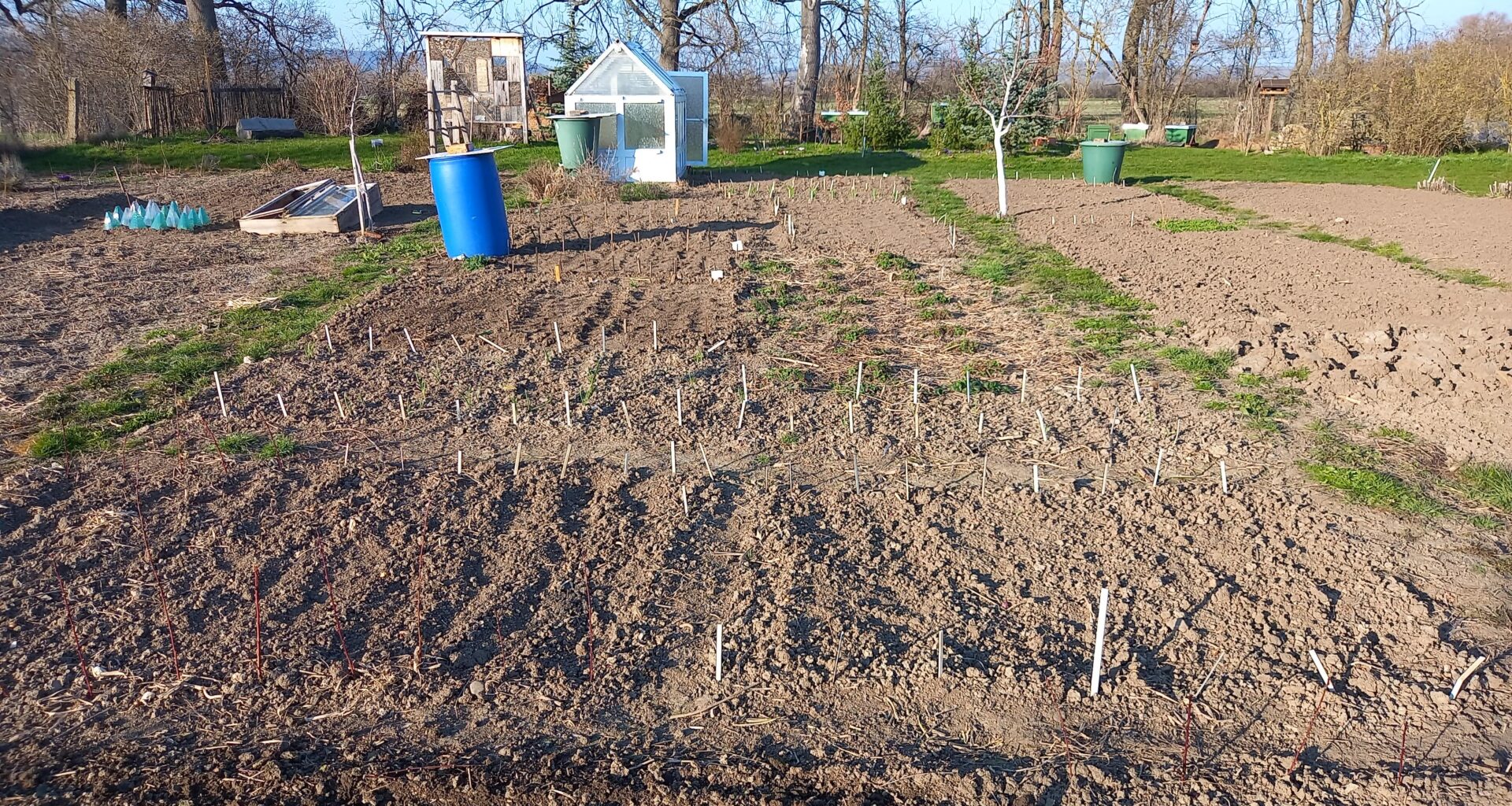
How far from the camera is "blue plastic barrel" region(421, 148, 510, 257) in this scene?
30.4ft

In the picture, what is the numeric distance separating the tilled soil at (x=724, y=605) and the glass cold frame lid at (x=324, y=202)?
267 inches

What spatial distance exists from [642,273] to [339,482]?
5.19 m

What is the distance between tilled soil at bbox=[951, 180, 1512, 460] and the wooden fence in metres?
19.2

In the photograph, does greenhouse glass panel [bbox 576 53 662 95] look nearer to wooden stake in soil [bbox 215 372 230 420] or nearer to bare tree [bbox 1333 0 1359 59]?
wooden stake in soil [bbox 215 372 230 420]

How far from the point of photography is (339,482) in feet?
15.0

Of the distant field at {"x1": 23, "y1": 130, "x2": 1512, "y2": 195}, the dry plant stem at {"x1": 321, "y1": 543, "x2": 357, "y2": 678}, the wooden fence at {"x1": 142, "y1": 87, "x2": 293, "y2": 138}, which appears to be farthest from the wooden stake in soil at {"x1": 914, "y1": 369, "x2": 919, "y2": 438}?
the wooden fence at {"x1": 142, "y1": 87, "x2": 293, "y2": 138}

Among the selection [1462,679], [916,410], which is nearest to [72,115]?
[916,410]

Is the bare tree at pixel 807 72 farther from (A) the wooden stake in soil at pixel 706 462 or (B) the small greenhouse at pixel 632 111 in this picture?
(A) the wooden stake in soil at pixel 706 462

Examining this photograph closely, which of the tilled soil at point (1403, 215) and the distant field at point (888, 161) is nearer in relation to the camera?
the tilled soil at point (1403, 215)

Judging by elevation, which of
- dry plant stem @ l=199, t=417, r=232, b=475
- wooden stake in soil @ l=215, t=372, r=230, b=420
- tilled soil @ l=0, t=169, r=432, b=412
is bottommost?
dry plant stem @ l=199, t=417, r=232, b=475

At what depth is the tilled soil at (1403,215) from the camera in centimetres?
1042

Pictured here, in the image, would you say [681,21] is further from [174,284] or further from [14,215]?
[174,284]

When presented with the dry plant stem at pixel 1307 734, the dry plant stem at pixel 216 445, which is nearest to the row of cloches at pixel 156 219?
the dry plant stem at pixel 216 445

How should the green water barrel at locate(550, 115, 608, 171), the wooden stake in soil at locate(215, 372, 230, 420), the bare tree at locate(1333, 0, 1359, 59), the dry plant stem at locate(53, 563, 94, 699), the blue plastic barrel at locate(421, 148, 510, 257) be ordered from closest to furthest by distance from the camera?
the dry plant stem at locate(53, 563, 94, 699) → the wooden stake in soil at locate(215, 372, 230, 420) → the blue plastic barrel at locate(421, 148, 510, 257) → the green water barrel at locate(550, 115, 608, 171) → the bare tree at locate(1333, 0, 1359, 59)
